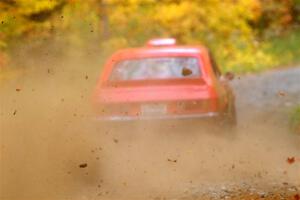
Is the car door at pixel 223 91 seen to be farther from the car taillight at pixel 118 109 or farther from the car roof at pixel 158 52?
the car taillight at pixel 118 109

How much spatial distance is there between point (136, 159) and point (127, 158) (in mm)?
116

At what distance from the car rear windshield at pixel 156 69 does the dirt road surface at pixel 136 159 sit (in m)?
0.69

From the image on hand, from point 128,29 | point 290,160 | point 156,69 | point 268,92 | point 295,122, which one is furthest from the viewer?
point 128,29

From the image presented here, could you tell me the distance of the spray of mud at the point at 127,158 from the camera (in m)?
7.39

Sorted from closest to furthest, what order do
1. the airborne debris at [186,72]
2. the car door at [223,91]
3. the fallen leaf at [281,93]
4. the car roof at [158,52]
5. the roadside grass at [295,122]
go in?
the car door at [223,91]
the airborne debris at [186,72]
the car roof at [158,52]
the roadside grass at [295,122]
the fallen leaf at [281,93]

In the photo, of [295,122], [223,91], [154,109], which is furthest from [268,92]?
[154,109]

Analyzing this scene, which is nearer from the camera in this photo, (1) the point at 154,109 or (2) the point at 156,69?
(1) the point at 154,109

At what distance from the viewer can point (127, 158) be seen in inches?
332

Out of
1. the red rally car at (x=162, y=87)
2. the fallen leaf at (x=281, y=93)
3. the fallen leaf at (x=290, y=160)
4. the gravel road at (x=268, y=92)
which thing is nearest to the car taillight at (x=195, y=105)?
the red rally car at (x=162, y=87)

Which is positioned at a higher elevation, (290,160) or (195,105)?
(195,105)

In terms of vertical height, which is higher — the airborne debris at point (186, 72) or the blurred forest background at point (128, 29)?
the airborne debris at point (186, 72)

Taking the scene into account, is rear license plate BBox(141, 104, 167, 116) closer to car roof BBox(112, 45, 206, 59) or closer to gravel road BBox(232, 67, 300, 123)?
car roof BBox(112, 45, 206, 59)

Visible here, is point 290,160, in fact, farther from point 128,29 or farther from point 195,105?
point 128,29

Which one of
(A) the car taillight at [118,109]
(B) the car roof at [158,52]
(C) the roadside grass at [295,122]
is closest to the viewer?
(A) the car taillight at [118,109]
